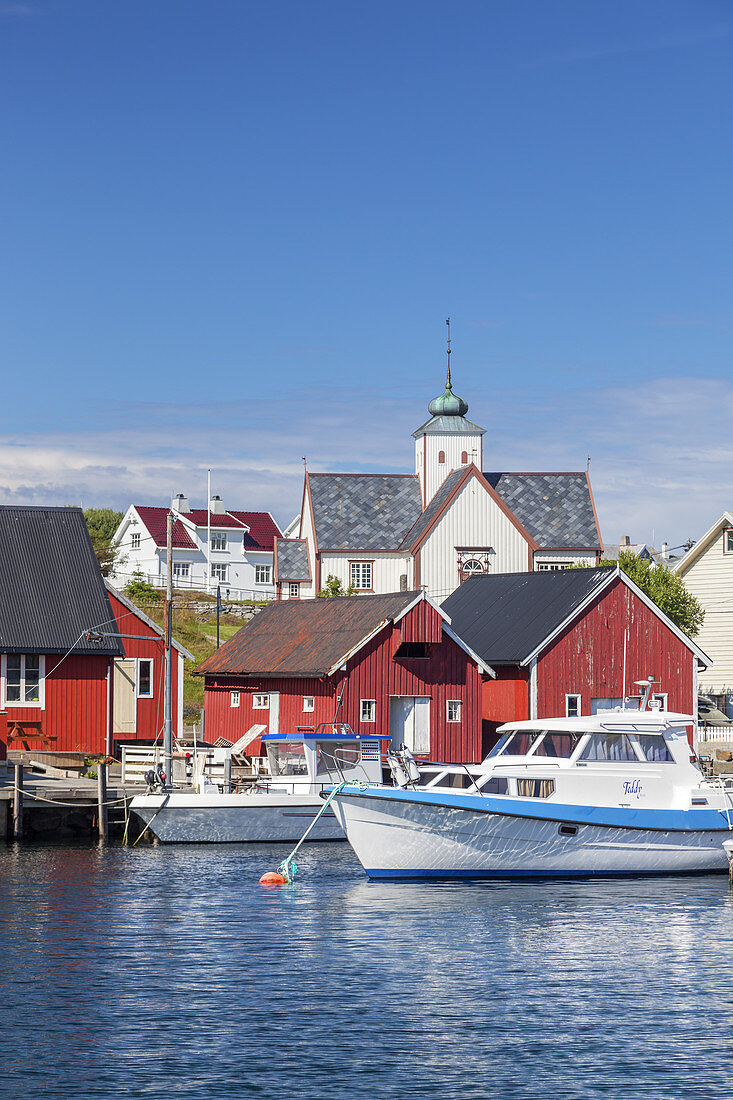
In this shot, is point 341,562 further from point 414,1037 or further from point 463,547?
point 414,1037

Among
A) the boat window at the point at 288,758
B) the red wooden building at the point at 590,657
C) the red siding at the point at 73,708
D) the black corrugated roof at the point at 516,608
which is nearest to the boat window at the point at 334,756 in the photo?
the boat window at the point at 288,758

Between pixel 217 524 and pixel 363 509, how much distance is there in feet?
99.6

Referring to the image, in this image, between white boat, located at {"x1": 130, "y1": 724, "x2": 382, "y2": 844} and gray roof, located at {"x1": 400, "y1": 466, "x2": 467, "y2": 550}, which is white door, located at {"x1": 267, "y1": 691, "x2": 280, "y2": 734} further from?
gray roof, located at {"x1": 400, "y1": 466, "x2": 467, "y2": 550}

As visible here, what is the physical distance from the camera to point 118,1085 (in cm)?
1742

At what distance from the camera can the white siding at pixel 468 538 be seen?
81.8 m

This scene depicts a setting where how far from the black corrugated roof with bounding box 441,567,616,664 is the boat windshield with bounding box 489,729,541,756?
15.4 m

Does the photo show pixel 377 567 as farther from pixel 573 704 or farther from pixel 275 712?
pixel 275 712

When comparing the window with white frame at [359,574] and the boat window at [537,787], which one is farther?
the window with white frame at [359,574]

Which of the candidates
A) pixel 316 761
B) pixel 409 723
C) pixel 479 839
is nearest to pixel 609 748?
pixel 479 839

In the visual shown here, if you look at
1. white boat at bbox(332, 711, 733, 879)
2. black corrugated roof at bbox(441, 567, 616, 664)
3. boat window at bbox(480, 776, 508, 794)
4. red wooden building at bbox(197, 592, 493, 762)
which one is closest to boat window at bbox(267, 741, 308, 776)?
red wooden building at bbox(197, 592, 493, 762)

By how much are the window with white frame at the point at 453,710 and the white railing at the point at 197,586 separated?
50.2 metres

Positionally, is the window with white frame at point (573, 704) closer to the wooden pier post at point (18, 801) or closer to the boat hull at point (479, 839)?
the boat hull at point (479, 839)

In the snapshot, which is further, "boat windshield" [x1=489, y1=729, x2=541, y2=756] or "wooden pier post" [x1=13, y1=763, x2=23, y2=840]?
"wooden pier post" [x1=13, y1=763, x2=23, y2=840]

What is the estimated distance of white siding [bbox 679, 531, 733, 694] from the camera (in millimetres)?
67062
